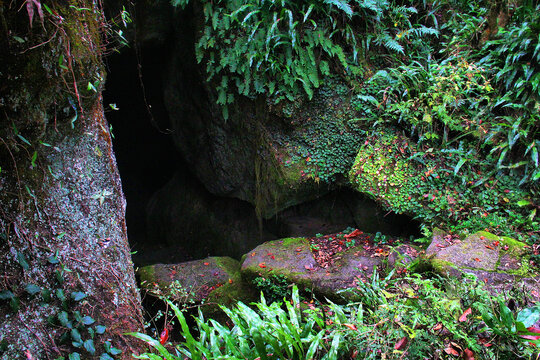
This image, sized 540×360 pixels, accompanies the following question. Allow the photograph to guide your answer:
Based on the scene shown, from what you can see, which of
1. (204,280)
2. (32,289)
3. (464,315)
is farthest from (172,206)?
(464,315)

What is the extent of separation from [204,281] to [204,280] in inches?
0.9

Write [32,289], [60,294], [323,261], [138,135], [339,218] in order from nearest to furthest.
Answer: [32,289], [60,294], [323,261], [339,218], [138,135]

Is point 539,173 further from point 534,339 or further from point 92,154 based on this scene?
point 92,154

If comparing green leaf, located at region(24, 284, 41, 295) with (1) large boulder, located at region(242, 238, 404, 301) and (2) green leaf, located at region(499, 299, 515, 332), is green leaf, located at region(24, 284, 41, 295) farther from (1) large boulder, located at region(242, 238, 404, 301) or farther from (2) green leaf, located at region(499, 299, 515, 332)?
(2) green leaf, located at region(499, 299, 515, 332)

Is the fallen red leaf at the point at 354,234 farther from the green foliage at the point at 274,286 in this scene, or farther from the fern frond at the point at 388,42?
the fern frond at the point at 388,42

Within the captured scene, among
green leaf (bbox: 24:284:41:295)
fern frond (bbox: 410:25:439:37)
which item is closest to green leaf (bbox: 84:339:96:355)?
green leaf (bbox: 24:284:41:295)

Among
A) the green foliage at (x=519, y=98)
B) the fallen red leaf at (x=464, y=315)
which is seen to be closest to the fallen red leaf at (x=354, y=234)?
the green foliage at (x=519, y=98)

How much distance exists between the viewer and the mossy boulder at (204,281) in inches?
199

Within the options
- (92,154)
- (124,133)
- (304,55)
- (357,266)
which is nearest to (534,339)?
(357,266)

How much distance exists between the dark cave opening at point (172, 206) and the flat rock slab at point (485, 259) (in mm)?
1079

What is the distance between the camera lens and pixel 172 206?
30.0 ft

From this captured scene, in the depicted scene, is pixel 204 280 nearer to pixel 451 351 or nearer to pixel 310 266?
pixel 310 266

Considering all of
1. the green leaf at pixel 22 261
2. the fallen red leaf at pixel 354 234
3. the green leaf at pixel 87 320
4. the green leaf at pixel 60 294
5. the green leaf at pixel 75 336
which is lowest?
the fallen red leaf at pixel 354 234

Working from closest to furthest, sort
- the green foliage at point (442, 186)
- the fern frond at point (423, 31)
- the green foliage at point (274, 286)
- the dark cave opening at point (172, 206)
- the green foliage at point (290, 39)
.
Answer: the green foliage at point (442, 186) → the green foliage at point (274, 286) → the green foliage at point (290, 39) → the fern frond at point (423, 31) → the dark cave opening at point (172, 206)
